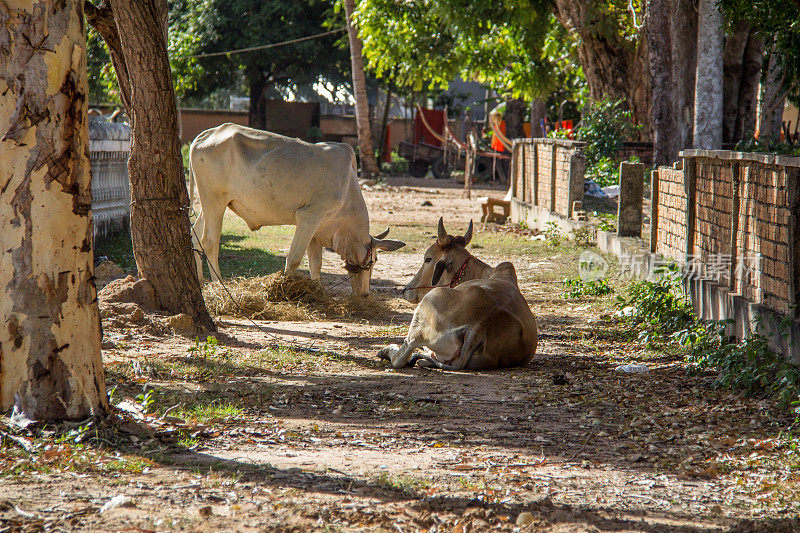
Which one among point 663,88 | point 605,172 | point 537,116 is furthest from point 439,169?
point 663,88

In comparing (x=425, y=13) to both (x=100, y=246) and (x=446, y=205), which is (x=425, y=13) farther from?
(x=100, y=246)

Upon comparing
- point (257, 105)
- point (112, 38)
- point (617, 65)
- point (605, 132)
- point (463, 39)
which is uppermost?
point (463, 39)

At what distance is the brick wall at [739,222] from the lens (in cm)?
570

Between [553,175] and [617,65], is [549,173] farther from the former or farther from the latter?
[617,65]

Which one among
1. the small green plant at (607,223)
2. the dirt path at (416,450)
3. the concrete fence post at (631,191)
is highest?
the concrete fence post at (631,191)

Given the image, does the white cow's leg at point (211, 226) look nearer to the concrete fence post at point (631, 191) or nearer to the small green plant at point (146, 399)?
the small green plant at point (146, 399)

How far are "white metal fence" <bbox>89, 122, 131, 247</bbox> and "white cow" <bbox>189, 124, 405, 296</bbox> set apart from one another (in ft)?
11.4

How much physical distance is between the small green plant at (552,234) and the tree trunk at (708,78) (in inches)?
102

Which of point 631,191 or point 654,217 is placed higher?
point 631,191

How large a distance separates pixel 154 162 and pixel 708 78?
9.08 m

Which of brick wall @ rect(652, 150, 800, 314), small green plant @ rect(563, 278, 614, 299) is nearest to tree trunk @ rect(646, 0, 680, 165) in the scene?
small green plant @ rect(563, 278, 614, 299)

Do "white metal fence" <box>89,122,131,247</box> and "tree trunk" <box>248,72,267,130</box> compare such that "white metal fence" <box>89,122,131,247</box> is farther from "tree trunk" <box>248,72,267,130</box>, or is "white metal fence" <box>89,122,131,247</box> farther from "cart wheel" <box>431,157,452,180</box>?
"tree trunk" <box>248,72,267,130</box>

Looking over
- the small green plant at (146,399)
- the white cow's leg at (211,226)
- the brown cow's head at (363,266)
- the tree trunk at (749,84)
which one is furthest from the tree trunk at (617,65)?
the small green plant at (146,399)

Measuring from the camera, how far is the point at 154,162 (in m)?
6.94
